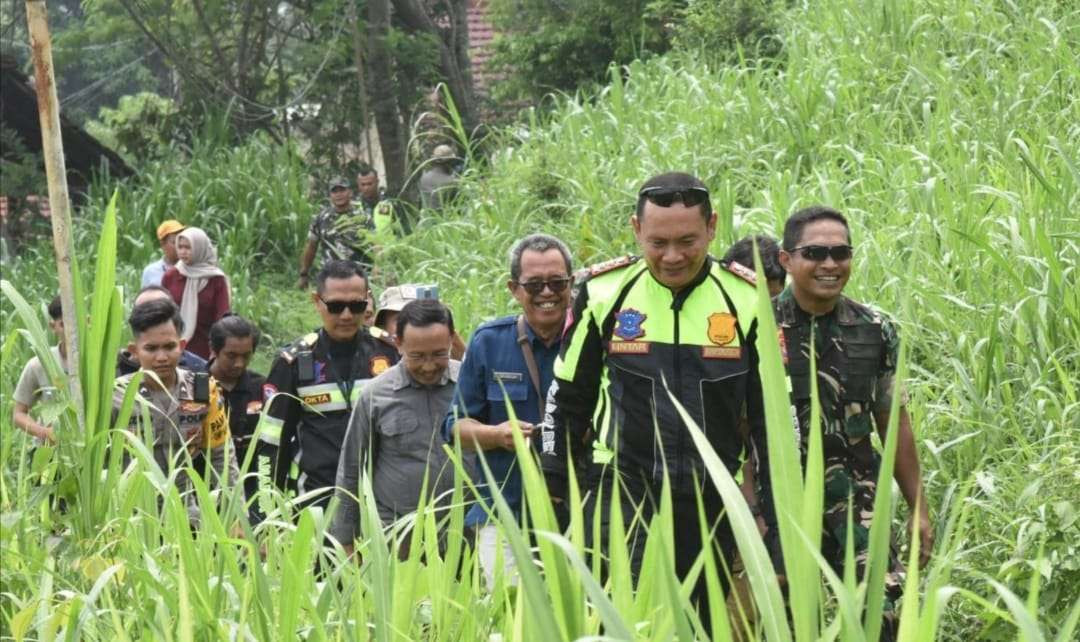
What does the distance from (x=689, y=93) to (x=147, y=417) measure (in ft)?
23.1

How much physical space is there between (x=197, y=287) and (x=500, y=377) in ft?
16.0

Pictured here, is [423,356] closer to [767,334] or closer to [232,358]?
[232,358]

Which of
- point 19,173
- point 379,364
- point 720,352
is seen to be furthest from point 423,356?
point 19,173

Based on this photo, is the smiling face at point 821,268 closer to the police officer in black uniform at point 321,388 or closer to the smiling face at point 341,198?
the police officer in black uniform at point 321,388

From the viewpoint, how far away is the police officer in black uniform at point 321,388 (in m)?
5.75

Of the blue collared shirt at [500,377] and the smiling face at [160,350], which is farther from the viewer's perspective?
the smiling face at [160,350]

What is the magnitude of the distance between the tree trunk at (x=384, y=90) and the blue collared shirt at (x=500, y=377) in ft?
30.5

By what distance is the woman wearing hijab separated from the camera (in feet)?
30.8

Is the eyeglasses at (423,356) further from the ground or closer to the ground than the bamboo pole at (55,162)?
closer to the ground

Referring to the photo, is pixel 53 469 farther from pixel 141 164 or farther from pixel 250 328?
pixel 141 164

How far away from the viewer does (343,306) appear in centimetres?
587

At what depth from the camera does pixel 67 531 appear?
4.14 metres

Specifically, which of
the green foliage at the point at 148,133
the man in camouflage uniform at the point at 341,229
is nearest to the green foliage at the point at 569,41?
the man in camouflage uniform at the point at 341,229

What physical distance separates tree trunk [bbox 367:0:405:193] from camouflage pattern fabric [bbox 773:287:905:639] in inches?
387
